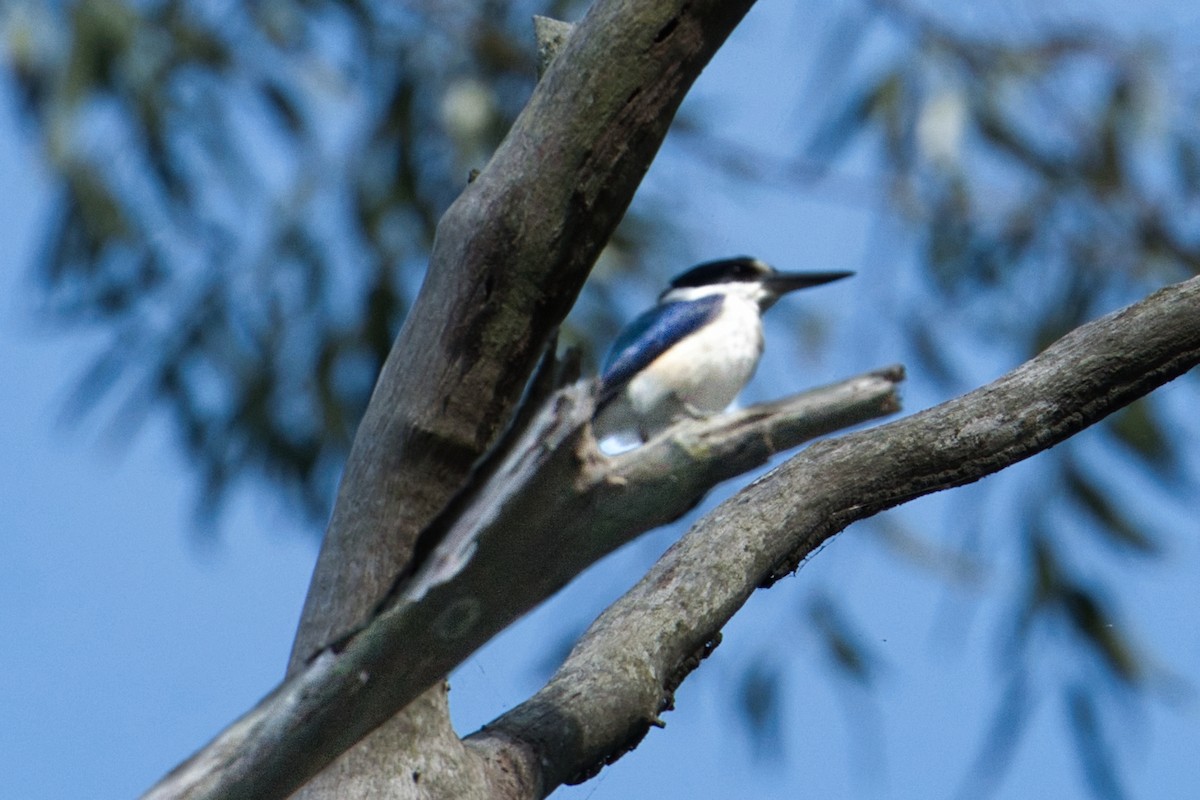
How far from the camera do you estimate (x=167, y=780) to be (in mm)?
793

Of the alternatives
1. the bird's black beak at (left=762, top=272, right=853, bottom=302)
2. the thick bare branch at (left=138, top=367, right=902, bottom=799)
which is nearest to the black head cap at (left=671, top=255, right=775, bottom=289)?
the bird's black beak at (left=762, top=272, right=853, bottom=302)

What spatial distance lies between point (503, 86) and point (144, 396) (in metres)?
1.01

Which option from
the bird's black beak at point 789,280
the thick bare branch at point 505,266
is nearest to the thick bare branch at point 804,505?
the thick bare branch at point 505,266

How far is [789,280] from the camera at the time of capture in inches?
98.0

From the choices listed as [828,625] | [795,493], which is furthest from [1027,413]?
[828,625]

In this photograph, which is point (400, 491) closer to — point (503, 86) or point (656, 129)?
point (656, 129)

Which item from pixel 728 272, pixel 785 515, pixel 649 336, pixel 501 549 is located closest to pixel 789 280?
pixel 728 272

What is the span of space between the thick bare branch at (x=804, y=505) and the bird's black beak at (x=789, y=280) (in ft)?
4.53

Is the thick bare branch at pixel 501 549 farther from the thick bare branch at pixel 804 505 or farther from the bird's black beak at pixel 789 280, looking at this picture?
the bird's black beak at pixel 789 280

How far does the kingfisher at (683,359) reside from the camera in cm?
211

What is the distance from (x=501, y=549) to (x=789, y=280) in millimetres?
1700

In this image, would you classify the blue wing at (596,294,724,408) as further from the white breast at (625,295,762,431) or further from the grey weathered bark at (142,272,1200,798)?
the grey weathered bark at (142,272,1200,798)

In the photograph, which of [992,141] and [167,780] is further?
[992,141]

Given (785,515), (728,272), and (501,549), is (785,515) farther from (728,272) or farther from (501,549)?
(728,272)
